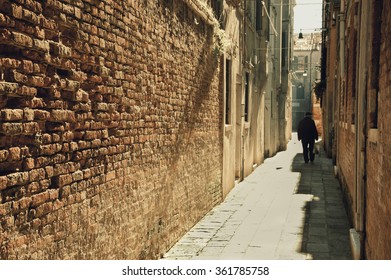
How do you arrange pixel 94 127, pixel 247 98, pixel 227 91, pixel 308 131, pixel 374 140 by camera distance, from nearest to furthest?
pixel 94 127, pixel 374 140, pixel 227 91, pixel 247 98, pixel 308 131

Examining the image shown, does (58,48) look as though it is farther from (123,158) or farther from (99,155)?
(123,158)

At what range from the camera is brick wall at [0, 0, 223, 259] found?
3051 mm

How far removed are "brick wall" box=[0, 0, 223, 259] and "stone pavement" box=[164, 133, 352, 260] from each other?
18.5 inches

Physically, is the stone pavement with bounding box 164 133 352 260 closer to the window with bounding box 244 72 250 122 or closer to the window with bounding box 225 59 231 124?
the window with bounding box 225 59 231 124

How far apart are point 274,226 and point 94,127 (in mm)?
4542

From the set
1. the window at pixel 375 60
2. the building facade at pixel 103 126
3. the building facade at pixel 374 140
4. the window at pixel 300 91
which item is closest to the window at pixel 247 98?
the building facade at pixel 103 126

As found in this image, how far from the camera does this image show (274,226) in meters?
7.97

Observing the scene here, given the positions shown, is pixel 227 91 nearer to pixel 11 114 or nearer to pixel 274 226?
pixel 274 226

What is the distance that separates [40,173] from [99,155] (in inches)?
39.6

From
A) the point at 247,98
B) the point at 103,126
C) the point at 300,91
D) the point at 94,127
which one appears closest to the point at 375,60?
the point at 103,126

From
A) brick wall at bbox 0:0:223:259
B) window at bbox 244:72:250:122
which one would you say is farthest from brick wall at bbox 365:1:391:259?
window at bbox 244:72:250:122

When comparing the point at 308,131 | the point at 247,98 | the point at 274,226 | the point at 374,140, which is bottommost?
the point at 274,226

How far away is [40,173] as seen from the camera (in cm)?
330

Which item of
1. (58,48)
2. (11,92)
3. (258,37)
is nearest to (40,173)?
(11,92)
